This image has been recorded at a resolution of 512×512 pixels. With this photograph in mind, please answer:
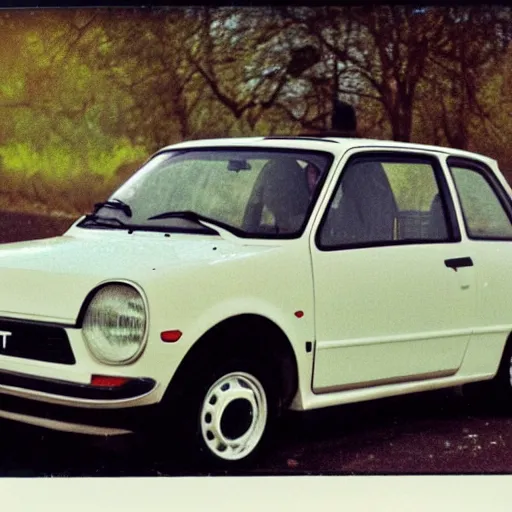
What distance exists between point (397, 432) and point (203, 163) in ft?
5.13

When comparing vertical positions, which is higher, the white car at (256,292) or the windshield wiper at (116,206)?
the windshield wiper at (116,206)

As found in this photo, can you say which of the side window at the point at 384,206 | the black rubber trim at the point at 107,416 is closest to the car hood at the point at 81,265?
the black rubber trim at the point at 107,416

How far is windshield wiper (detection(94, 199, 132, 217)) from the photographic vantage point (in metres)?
5.50

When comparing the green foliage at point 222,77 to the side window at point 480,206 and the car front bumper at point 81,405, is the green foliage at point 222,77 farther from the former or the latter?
the car front bumper at point 81,405

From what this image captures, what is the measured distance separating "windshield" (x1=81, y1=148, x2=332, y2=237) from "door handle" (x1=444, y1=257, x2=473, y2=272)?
31.2 inches

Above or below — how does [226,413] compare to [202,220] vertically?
below

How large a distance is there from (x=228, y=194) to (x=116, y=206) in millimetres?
533

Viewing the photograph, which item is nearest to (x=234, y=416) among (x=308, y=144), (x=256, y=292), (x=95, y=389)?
(x=256, y=292)

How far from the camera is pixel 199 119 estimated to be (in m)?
7.16

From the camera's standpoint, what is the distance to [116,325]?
4.48 meters

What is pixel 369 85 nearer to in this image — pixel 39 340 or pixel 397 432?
pixel 397 432

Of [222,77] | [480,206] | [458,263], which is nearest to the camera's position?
[458,263]

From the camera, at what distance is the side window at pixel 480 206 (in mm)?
6054

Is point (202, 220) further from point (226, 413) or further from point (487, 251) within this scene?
point (487, 251)
